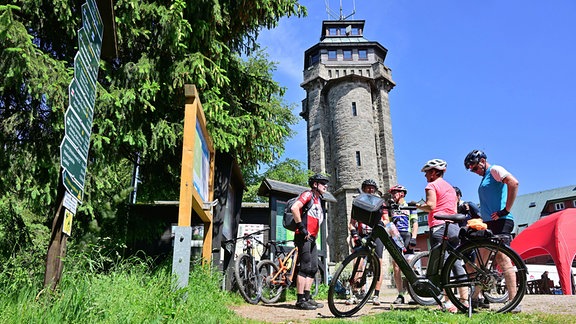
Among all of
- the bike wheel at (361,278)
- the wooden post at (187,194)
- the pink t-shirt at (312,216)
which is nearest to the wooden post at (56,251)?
the wooden post at (187,194)

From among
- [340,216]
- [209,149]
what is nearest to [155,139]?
[209,149]

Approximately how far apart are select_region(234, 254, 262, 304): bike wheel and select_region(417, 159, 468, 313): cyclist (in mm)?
2762

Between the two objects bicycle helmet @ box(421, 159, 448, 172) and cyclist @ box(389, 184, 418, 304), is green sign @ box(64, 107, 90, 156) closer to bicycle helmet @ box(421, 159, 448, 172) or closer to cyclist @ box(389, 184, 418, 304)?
bicycle helmet @ box(421, 159, 448, 172)

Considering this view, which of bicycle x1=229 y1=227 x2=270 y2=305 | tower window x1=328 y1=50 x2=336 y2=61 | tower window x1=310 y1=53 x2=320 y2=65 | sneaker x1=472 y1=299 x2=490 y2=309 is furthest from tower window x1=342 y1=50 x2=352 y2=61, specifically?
sneaker x1=472 y1=299 x2=490 y2=309

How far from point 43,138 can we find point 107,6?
334 cm

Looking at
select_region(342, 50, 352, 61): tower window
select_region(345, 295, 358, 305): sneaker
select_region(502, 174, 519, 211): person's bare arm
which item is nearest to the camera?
select_region(502, 174, 519, 211): person's bare arm

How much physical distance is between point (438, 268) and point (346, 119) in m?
37.2

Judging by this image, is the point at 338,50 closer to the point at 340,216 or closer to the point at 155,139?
the point at 340,216

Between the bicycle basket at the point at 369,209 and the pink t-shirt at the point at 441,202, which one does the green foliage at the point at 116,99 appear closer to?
the bicycle basket at the point at 369,209

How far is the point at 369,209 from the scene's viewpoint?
4.28 metres

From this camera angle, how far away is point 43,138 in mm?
5695

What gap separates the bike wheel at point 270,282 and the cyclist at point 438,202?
2.59 meters

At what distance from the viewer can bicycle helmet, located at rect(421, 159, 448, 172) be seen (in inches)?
188

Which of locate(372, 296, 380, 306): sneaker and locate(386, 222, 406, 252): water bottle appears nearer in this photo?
locate(372, 296, 380, 306): sneaker
